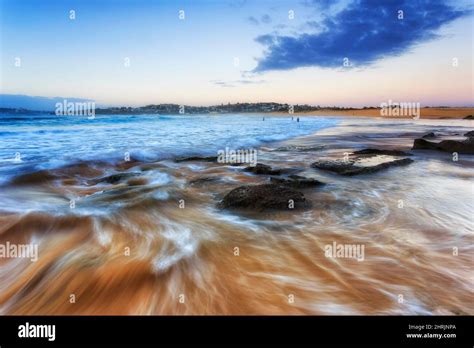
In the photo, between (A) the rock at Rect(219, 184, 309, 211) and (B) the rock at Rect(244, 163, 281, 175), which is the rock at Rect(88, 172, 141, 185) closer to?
(B) the rock at Rect(244, 163, 281, 175)

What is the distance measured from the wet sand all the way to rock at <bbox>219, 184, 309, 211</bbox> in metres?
0.20

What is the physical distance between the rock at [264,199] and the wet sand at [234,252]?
0.20m

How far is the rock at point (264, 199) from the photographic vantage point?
18.4 feet

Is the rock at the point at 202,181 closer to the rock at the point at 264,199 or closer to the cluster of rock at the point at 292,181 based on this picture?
the cluster of rock at the point at 292,181

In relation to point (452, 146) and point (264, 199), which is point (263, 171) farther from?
point (452, 146)

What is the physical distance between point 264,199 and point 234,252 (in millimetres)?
1660

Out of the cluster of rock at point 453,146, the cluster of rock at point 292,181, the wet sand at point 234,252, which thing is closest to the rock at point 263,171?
the cluster of rock at point 292,181

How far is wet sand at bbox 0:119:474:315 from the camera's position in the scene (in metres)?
3.19

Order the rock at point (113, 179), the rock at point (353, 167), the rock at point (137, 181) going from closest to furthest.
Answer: the rock at point (137, 181)
the rock at point (113, 179)
the rock at point (353, 167)

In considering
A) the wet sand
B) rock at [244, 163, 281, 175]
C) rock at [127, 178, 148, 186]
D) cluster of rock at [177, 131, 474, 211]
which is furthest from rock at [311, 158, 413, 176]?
rock at [127, 178, 148, 186]

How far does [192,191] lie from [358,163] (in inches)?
221

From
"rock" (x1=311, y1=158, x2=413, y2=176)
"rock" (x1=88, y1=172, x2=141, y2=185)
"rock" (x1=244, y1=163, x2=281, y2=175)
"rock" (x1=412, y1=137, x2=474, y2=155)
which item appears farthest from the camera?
"rock" (x1=412, y1=137, x2=474, y2=155)
